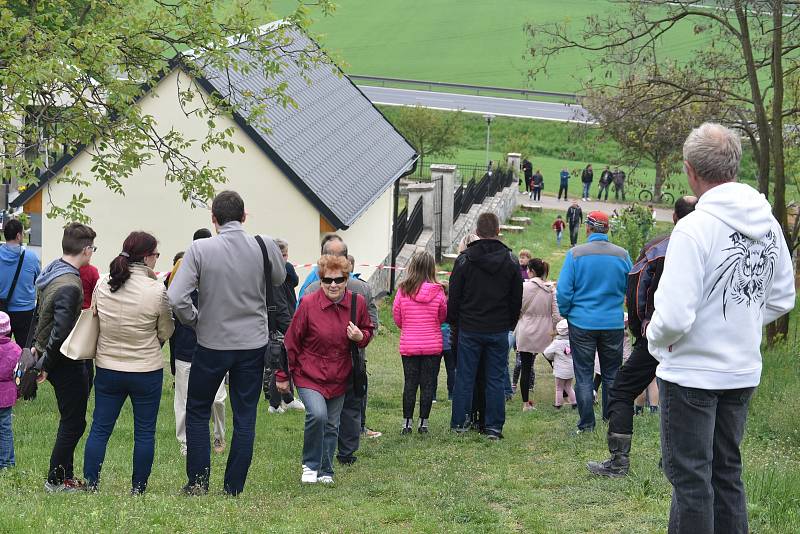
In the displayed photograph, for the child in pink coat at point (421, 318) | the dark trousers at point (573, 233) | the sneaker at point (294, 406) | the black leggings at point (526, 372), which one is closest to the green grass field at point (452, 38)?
the dark trousers at point (573, 233)

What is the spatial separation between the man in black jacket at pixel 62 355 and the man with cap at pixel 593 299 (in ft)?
14.3

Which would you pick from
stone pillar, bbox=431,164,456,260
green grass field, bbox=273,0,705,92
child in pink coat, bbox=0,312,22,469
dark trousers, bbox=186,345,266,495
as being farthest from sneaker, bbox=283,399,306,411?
green grass field, bbox=273,0,705,92

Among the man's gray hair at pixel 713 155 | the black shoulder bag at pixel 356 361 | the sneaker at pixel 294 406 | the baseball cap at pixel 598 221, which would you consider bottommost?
the sneaker at pixel 294 406

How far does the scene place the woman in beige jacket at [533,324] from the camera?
38.8 feet

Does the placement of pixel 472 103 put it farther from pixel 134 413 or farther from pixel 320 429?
pixel 134 413

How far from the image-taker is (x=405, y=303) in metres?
10.0

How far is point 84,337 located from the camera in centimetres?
690

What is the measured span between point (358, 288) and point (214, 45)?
6.59 meters

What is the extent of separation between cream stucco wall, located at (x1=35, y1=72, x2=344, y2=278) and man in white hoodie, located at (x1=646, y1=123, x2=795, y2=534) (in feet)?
47.6

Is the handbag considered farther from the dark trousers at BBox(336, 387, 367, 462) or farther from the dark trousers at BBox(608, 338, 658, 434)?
the dark trousers at BBox(608, 338, 658, 434)

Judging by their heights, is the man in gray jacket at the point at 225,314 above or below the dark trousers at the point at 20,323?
above

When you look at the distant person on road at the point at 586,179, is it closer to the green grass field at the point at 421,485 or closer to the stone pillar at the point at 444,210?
the stone pillar at the point at 444,210

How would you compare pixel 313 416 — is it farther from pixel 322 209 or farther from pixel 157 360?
pixel 322 209

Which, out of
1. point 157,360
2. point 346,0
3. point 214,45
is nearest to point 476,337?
point 157,360
